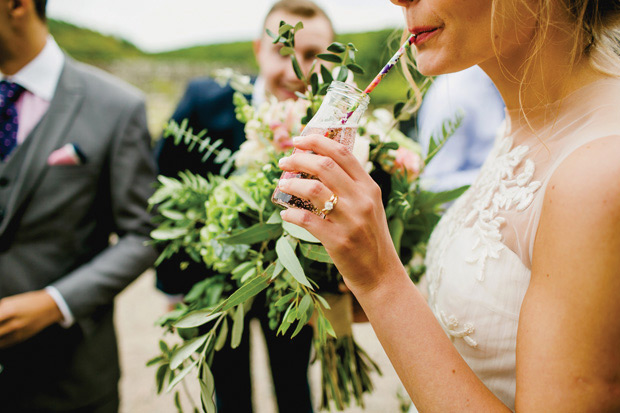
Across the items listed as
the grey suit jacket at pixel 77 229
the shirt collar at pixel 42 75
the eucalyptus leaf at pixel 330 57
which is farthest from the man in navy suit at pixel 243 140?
the eucalyptus leaf at pixel 330 57

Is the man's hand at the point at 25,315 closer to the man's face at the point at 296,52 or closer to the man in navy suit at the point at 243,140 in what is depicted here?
the man in navy suit at the point at 243,140

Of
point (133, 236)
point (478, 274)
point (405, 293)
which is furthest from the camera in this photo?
point (133, 236)

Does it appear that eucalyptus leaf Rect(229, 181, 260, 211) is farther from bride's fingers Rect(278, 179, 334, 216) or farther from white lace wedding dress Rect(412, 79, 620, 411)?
white lace wedding dress Rect(412, 79, 620, 411)

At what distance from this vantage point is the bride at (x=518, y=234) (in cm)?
68

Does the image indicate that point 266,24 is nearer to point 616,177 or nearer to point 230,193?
point 230,193

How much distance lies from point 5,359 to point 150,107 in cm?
1119

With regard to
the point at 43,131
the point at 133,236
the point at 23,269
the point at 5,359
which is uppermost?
the point at 43,131

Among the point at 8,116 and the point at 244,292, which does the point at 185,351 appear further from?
the point at 8,116

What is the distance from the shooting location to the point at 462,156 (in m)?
2.61

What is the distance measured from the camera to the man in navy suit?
7.16ft

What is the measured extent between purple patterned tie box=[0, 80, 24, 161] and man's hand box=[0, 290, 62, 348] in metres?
0.62

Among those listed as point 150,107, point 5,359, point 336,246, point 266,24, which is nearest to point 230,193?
point 336,246

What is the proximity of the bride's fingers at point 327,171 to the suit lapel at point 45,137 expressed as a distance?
4.97ft

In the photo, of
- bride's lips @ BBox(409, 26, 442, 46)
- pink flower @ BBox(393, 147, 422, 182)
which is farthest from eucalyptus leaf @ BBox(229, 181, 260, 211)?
bride's lips @ BBox(409, 26, 442, 46)
